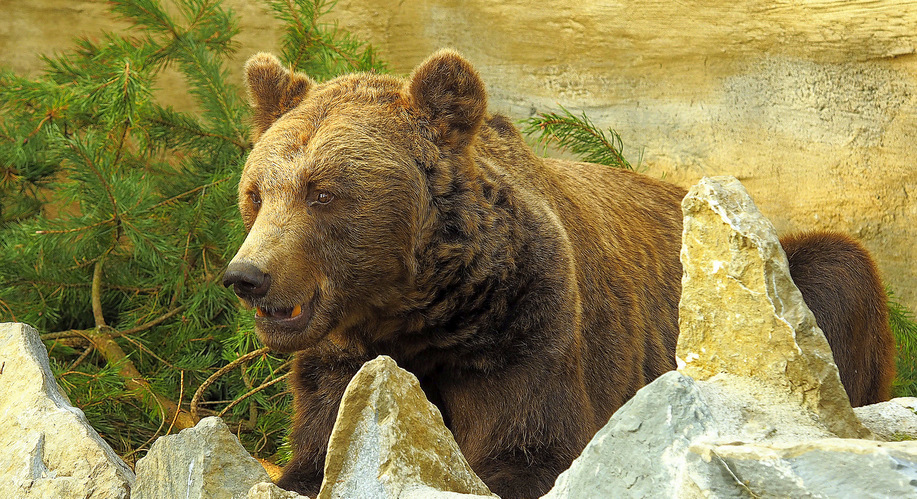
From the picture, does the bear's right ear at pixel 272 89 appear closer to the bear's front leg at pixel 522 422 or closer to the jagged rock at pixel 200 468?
the bear's front leg at pixel 522 422

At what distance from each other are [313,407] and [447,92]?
1186 millimetres

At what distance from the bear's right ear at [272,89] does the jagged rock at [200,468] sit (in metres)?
1.48

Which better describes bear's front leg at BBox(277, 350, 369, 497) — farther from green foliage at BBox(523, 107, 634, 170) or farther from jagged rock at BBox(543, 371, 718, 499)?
green foliage at BBox(523, 107, 634, 170)

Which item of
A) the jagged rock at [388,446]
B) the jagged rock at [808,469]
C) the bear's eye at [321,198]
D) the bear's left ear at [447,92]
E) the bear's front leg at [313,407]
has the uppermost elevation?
the bear's left ear at [447,92]

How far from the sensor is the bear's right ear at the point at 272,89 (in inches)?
143

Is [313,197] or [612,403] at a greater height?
[313,197]

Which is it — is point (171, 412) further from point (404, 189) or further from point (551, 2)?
point (551, 2)

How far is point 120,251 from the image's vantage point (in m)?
5.43

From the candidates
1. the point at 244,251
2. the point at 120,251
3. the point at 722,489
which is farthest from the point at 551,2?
the point at 722,489

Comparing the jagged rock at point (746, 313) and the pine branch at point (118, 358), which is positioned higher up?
the jagged rock at point (746, 313)

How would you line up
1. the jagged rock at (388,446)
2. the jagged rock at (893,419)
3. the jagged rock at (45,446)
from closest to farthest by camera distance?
the jagged rock at (388,446)
the jagged rock at (893,419)
the jagged rock at (45,446)

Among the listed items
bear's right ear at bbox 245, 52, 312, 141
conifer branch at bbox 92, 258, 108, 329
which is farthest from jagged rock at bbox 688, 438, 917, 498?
conifer branch at bbox 92, 258, 108, 329

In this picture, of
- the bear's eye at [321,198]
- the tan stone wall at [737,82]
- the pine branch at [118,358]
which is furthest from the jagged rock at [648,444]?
the tan stone wall at [737,82]

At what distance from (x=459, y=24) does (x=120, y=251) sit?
272cm
